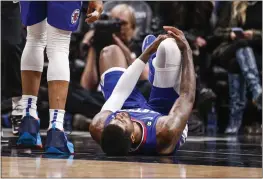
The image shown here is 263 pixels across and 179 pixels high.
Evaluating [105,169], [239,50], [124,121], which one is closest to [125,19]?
[239,50]

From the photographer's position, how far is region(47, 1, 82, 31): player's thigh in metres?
2.88

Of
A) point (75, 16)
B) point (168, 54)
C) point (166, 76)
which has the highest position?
point (75, 16)

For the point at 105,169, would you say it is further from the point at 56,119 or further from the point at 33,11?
the point at 33,11

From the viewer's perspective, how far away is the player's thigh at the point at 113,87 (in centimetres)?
332

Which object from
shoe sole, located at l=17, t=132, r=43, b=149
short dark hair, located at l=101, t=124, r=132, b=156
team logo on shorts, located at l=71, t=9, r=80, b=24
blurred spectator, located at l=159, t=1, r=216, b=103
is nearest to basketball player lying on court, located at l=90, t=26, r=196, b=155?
short dark hair, located at l=101, t=124, r=132, b=156

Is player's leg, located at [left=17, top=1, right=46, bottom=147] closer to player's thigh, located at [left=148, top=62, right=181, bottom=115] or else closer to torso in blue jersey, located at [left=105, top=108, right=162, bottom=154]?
torso in blue jersey, located at [left=105, top=108, right=162, bottom=154]

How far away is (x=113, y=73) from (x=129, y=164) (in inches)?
42.0

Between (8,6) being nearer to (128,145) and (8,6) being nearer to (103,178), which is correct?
(128,145)

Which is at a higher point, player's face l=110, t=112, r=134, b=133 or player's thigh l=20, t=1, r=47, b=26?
player's thigh l=20, t=1, r=47, b=26

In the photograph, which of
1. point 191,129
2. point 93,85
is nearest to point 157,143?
point 191,129

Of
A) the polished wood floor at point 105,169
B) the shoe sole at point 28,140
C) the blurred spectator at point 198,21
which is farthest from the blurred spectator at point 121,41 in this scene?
the polished wood floor at point 105,169

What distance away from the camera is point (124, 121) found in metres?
2.83

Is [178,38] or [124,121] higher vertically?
[178,38]

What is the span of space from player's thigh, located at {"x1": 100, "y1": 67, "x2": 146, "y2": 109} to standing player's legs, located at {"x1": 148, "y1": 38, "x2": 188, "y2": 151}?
0.37 ft
